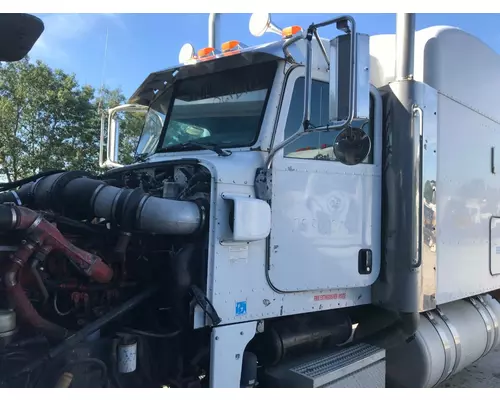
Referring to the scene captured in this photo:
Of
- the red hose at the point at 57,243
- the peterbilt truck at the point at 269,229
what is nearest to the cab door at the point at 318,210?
the peterbilt truck at the point at 269,229

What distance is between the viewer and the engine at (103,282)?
2.44 m

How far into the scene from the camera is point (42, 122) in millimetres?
16516

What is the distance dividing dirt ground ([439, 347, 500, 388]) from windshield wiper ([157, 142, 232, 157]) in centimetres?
365

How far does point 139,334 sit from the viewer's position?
2.80 m

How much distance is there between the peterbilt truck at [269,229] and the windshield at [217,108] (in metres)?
0.01

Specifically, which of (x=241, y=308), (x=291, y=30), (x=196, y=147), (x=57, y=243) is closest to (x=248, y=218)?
(x=241, y=308)

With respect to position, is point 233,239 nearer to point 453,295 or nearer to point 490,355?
point 453,295

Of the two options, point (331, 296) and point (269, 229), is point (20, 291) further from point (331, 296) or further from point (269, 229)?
point (331, 296)

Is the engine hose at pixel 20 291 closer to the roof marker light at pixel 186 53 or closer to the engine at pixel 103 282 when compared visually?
the engine at pixel 103 282

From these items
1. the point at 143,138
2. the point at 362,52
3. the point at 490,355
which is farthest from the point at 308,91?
the point at 490,355

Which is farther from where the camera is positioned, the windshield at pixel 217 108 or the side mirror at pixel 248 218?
the windshield at pixel 217 108

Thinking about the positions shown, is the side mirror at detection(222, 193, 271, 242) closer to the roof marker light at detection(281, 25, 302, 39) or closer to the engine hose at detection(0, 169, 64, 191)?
the roof marker light at detection(281, 25, 302, 39)

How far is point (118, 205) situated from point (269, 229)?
91 cm

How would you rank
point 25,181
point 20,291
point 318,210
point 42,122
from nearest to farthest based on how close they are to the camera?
point 20,291 < point 318,210 < point 25,181 < point 42,122
